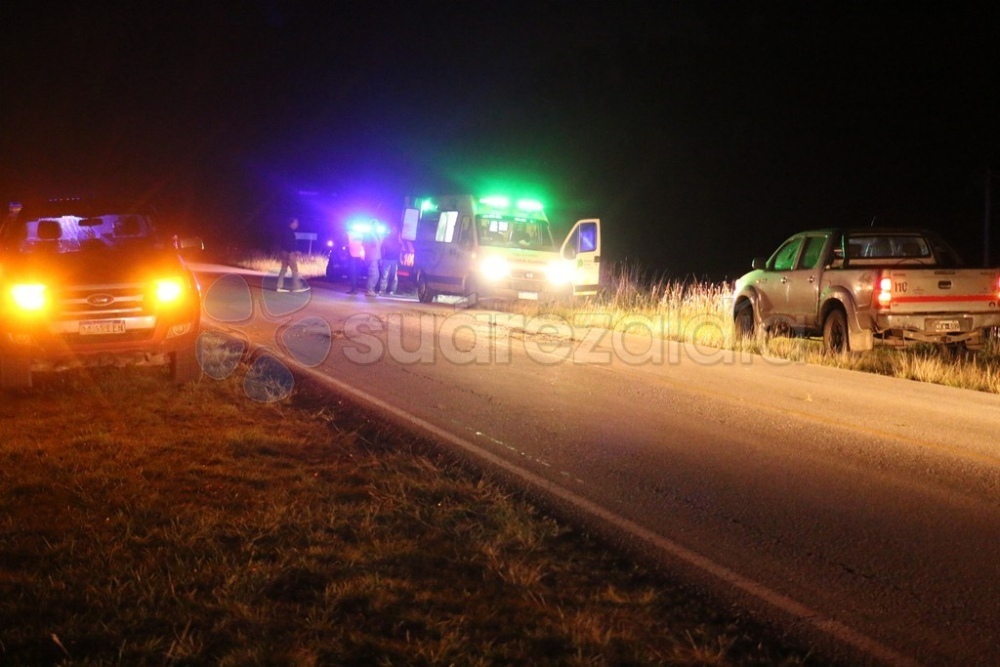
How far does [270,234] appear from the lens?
2689 inches

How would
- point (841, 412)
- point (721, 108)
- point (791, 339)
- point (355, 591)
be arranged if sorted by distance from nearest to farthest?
point (355, 591)
point (841, 412)
point (791, 339)
point (721, 108)

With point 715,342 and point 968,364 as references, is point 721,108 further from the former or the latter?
point 968,364

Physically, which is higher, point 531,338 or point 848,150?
point 848,150

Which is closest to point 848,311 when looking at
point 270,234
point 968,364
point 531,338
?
point 968,364

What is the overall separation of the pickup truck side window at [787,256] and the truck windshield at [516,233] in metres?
7.48

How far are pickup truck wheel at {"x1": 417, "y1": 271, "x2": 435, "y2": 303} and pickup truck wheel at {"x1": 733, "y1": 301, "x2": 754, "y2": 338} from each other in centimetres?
934

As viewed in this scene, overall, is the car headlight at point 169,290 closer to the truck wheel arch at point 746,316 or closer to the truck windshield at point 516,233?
the truck wheel arch at point 746,316

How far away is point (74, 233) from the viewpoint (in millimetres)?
11227

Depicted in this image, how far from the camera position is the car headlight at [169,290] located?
10211 millimetres

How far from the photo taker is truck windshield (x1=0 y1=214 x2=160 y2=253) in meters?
10.7

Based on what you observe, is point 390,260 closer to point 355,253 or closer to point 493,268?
point 355,253

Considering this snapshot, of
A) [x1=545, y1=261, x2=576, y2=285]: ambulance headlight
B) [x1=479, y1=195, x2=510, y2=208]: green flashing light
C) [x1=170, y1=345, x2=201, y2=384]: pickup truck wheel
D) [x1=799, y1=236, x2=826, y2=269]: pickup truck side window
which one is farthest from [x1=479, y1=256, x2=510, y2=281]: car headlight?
[x1=170, y1=345, x2=201, y2=384]: pickup truck wheel

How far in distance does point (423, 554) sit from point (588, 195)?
44.3 metres

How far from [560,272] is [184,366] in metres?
12.5
